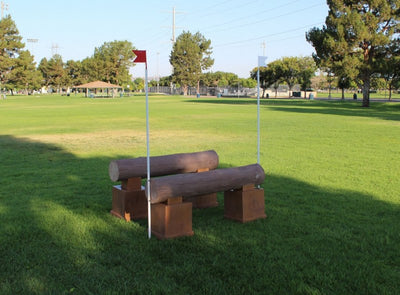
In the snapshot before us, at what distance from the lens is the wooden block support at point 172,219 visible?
5.15m

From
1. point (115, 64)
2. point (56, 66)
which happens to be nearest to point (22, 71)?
point (115, 64)

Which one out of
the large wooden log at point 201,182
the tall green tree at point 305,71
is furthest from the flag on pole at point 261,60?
the tall green tree at point 305,71

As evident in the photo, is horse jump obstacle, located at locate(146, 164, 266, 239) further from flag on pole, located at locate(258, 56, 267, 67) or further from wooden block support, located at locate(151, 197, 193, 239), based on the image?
flag on pole, located at locate(258, 56, 267, 67)

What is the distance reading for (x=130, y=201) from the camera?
5965mm

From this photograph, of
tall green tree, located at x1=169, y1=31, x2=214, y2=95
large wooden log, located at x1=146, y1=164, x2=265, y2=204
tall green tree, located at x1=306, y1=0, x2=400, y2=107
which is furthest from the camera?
tall green tree, located at x1=169, y1=31, x2=214, y2=95

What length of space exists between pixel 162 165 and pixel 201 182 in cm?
106

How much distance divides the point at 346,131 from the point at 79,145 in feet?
37.9

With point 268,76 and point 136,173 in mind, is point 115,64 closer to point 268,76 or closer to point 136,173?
point 268,76

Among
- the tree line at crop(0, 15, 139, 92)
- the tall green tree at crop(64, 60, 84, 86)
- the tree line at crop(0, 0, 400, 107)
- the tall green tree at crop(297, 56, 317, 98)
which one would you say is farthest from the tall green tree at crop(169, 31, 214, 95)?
the tall green tree at crop(64, 60, 84, 86)

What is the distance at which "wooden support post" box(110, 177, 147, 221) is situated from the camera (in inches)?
234

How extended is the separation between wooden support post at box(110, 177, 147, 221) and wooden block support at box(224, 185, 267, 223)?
124 centimetres

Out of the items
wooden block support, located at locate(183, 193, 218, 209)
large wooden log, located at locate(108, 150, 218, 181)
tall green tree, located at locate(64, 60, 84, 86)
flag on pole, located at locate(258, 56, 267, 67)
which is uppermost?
tall green tree, located at locate(64, 60, 84, 86)

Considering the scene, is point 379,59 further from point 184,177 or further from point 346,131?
point 184,177

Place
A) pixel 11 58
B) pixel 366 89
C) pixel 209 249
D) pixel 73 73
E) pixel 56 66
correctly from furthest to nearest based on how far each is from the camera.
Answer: pixel 73 73
pixel 56 66
pixel 11 58
pixel 366 89
pixel 209 249
